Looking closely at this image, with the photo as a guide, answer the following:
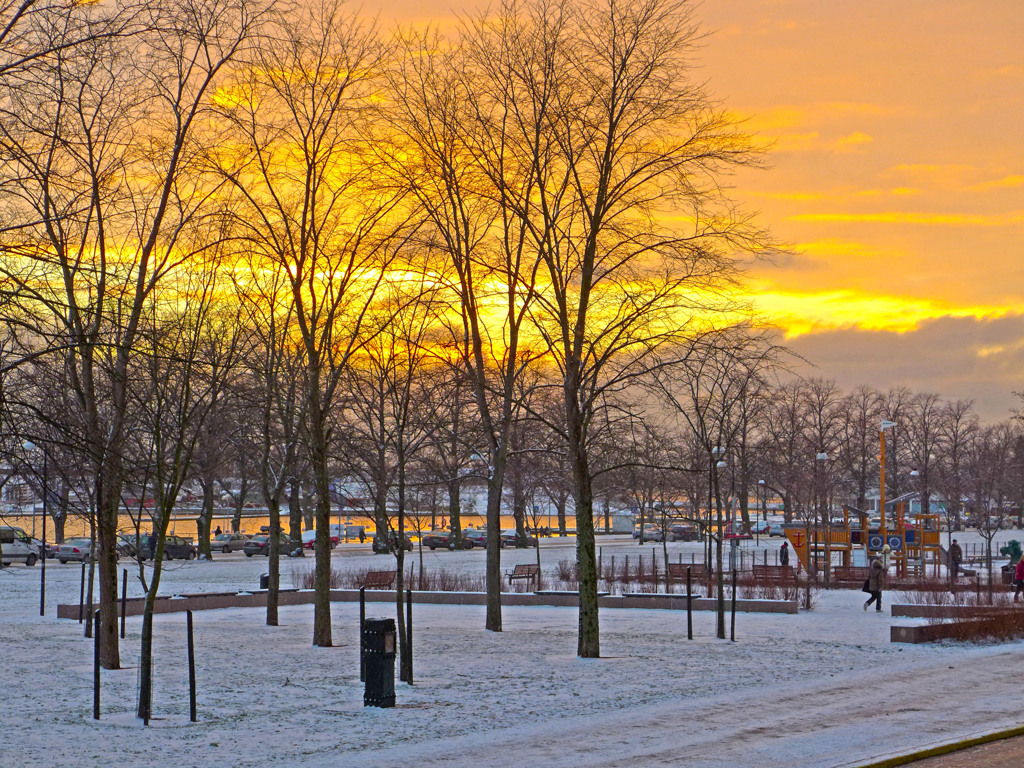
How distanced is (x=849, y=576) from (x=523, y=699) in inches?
1173

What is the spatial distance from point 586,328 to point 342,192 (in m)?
5.18

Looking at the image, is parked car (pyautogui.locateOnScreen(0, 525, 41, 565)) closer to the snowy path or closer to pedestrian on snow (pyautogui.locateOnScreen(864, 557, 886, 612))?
pedestrian on snow (pyautogui.locateOnScreen(864, 557, 886, 612))

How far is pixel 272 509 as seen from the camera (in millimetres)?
25188

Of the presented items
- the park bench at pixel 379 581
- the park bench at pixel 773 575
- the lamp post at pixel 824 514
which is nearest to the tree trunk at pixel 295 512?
the lamp post at pixel 824 514

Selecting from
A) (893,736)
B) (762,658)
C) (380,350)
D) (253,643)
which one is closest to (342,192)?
(380,350)

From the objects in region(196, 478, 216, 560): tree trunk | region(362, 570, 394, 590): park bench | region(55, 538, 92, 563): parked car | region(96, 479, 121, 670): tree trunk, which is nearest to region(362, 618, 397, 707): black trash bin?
region(96, 479, 121, 670): tree trunk

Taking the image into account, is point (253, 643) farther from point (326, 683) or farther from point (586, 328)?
point (586, 328)

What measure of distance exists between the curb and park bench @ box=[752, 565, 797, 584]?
23786 millimetres

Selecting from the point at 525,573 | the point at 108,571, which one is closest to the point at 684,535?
the point at 525,573

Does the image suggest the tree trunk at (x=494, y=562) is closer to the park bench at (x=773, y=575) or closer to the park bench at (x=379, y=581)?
the park bench at (x=379, y=581)

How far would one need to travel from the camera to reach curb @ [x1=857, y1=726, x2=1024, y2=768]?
1055cm

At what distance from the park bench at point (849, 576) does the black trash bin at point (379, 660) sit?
28964 mm

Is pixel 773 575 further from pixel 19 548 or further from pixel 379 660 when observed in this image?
pixel 19 548

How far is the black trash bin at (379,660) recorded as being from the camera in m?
13.8
